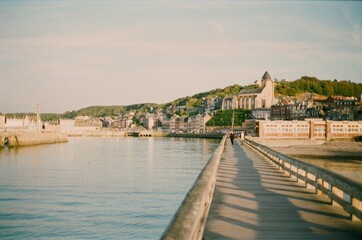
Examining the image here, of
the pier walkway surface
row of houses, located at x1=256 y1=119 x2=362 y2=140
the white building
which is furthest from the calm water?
the white building

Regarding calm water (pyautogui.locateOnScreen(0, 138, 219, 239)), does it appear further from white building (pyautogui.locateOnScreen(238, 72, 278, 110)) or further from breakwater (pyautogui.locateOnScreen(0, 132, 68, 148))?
white building (pyautogui.locateOnScreen(238, 72, 278, 110))

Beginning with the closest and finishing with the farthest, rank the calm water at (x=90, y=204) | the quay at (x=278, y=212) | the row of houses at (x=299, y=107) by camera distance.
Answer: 1. the quay at (x=278, y=212)
2. the calm water at (x=90, y=204)
3. the row of houses at (x=299, y=107)

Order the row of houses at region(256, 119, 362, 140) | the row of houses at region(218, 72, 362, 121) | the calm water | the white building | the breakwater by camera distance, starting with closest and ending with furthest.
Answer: the calm water
the breakwater
the row of houses at region(256, 119, 362, 140)
the row of houses at region(218, 72, 362, 121)
the white building

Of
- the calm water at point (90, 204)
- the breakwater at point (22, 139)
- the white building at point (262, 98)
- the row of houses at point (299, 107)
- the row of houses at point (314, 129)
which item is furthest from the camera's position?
the white building at point (262, 98)

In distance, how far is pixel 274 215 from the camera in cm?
877

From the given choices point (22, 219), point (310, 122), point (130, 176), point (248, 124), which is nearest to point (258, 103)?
point (248, 124)

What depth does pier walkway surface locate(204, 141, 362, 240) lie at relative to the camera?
7.14 meters

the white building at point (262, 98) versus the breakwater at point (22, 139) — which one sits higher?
the white building at point (262, 98)

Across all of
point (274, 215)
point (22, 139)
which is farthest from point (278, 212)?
point (22, 139)

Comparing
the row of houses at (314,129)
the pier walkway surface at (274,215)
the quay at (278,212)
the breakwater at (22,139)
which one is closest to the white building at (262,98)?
the row of houses at (314,129)

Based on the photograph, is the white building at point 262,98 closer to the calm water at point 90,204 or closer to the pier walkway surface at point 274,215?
the calm water at point 90,204

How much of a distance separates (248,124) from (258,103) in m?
22.2

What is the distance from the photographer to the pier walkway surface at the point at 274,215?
281 inches

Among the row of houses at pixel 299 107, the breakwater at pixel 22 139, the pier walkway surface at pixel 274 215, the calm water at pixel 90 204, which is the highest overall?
the row of houses at pixel 299 107
